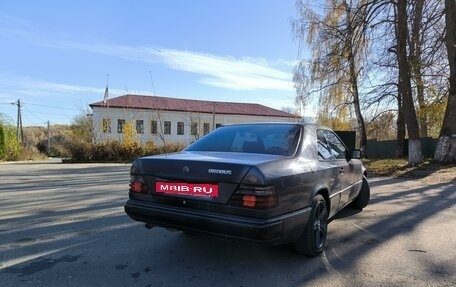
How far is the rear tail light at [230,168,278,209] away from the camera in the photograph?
3902mm

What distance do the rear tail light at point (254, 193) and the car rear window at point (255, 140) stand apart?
839 mm

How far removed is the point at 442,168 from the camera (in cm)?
1577

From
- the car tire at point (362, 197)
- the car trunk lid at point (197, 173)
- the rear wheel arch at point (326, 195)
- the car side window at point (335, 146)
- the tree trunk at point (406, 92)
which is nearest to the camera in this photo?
the car trunk lid at point (197, 173)

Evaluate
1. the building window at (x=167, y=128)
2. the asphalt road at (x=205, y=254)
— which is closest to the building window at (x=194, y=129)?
the building window at (x=167, y=128)

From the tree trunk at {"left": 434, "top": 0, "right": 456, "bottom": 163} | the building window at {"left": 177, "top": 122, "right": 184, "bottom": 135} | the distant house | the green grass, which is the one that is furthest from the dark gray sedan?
the building window at {"left": 177, "top": 122, "right": 184, "bottom": 135}

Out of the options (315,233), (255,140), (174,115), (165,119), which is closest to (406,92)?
(255,140)

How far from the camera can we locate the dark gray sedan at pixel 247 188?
3.93m

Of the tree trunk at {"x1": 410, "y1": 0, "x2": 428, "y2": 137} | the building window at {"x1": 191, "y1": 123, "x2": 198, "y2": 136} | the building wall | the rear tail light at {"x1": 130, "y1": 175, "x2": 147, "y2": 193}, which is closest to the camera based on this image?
the rear tail light at {"x1": 130, "y1": 175, "x2": 147, "y2": 193}

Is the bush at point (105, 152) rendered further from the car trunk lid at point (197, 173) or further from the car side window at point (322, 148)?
the car trunk lid at point (197, 173)

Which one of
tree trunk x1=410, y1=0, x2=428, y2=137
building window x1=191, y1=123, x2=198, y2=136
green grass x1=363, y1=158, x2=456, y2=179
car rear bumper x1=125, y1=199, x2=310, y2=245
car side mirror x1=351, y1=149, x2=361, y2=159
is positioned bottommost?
green grass x1=363, y1=158, x2=456, y2=179

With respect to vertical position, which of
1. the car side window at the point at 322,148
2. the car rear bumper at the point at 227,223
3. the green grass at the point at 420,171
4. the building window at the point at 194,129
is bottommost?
the green grass at the point at 420,171

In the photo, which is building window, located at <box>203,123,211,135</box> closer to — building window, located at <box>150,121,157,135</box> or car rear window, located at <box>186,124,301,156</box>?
building window, located at <box>150,121,157,135</box>

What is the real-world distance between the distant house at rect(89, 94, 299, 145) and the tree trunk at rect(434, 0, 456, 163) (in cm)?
3629

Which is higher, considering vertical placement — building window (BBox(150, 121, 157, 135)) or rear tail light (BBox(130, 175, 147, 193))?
building window (BBox(150, 121, 157, 135))
